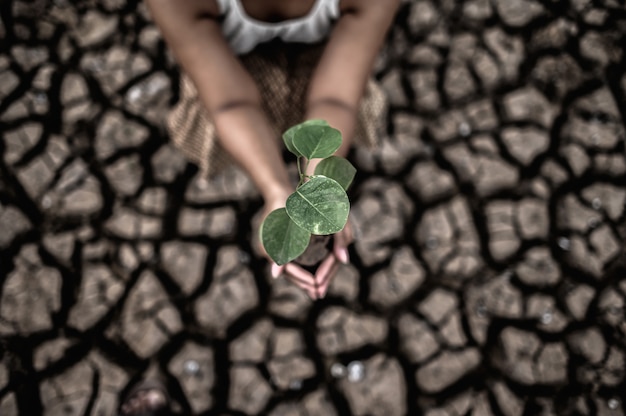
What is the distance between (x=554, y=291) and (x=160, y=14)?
156cm

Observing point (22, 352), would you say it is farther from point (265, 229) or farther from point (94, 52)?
point (265, 229)

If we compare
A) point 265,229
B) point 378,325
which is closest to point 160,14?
point 265,229

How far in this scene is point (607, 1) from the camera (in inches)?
82.0

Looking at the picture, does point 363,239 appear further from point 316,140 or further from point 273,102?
point 316,140

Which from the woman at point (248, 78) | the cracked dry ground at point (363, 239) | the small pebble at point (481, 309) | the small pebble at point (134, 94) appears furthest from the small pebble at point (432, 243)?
the small pebble at point (134, 94)

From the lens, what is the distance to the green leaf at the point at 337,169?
0.71 m

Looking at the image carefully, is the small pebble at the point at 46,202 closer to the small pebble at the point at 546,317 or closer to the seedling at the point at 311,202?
the seedling at the point at 311,202

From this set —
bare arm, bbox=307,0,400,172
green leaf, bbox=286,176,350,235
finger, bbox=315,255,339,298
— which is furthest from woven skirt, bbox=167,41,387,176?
green leaf, bbox=286,176,350,235

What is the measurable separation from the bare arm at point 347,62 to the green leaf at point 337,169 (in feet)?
1.45

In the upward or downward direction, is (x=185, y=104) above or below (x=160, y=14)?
below

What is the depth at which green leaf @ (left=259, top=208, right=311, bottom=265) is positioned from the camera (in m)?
0.68

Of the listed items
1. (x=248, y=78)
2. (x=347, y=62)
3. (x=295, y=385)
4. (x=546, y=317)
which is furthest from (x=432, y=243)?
(x=248, y=78)

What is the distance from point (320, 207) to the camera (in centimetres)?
62

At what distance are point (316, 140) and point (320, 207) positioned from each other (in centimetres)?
11
